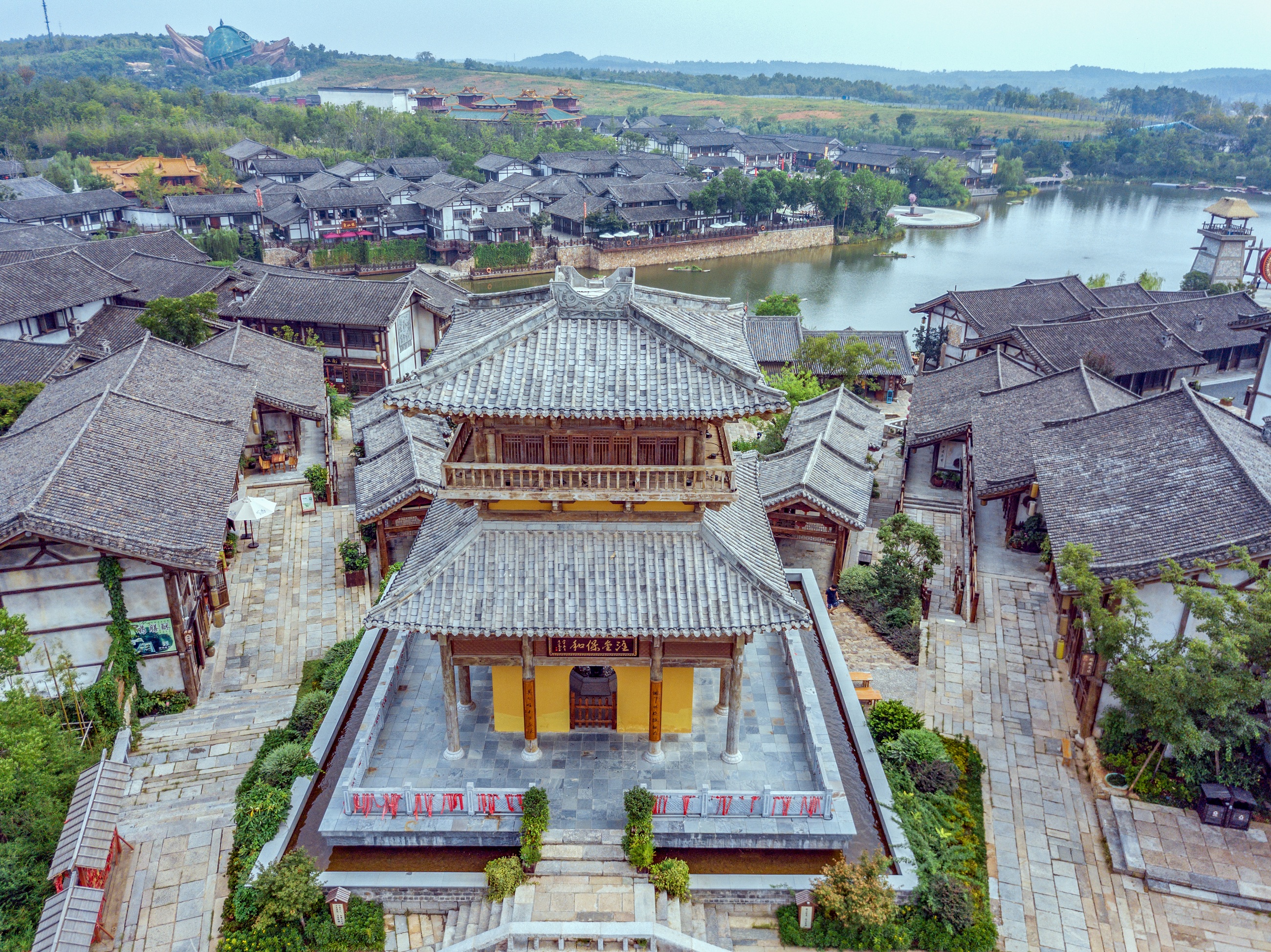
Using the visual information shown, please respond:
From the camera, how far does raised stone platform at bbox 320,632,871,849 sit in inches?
666

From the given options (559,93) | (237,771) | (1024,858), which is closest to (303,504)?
(237,771)

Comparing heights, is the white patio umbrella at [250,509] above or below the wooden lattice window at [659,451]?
below

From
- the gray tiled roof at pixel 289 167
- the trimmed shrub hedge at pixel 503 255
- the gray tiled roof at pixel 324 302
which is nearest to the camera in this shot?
the gray tiled roof at pixel 324 302

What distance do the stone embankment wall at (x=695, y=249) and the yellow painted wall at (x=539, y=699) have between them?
6707 centimetres

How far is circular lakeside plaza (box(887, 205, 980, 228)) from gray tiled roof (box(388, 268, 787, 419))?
100803mm

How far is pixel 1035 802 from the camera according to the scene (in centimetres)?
1906

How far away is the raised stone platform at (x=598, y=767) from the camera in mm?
16906

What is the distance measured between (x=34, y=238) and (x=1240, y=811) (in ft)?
249

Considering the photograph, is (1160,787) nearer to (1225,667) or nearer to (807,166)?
(1225,667)

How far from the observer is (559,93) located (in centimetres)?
16750

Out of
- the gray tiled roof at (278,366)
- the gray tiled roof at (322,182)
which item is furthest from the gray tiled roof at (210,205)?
the gray tiled roof at (278,366)

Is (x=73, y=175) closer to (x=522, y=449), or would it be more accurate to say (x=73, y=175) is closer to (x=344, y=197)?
(x=344, y=197)

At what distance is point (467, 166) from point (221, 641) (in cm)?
9546

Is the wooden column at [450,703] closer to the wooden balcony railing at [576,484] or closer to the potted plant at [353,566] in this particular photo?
the wooden balcony railing at [576,484]
